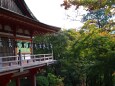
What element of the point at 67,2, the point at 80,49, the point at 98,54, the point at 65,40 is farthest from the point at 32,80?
the point at 65,40

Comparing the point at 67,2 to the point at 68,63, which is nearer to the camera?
the point at 67,2

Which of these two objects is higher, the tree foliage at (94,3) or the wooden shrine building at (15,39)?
the tree foliage at (94,3)

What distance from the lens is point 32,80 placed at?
19.0 meters

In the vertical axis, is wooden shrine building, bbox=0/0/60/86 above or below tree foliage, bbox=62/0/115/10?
below

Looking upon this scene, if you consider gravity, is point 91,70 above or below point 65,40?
below

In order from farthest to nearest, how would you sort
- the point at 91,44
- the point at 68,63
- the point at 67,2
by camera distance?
the point at 68,63 < the point at 91,44 < the point at 67,2

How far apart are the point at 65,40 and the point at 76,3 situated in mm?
16494

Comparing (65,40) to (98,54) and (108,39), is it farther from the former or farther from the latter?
(108,39)

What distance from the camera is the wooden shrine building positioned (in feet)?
38.5

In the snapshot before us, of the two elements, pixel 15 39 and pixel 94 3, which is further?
pixel 15 39

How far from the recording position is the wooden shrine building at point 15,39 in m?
11.7

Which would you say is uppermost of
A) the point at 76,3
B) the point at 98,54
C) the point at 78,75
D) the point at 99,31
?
the point at 76,3

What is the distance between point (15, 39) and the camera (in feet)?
49.9

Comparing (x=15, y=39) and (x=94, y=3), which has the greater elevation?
(x=94, y=3)
